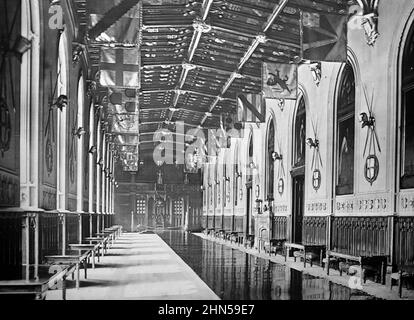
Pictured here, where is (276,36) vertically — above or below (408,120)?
above

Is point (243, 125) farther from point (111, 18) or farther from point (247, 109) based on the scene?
point (111, 18)

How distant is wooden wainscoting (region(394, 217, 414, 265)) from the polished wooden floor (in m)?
3.65

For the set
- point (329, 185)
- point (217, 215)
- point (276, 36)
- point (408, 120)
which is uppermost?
point (276, 36)

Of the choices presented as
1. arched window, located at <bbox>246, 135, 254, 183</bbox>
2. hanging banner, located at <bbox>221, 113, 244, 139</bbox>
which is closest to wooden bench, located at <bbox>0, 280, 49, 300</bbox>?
hanging banner, located at <bbox>221, 113, 244, 139</bbox>

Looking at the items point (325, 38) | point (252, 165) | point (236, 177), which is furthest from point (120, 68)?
point (236, 177)

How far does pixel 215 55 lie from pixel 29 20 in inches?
373

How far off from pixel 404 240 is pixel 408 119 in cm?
223

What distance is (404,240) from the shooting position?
9875 millimetres

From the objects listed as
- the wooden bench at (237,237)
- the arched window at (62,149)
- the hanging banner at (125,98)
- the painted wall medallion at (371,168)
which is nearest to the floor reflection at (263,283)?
the painted wall medallion at (371,168)

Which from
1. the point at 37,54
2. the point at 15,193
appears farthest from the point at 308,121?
the point at 15,193

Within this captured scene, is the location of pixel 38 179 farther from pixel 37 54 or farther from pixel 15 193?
pixel 37 54

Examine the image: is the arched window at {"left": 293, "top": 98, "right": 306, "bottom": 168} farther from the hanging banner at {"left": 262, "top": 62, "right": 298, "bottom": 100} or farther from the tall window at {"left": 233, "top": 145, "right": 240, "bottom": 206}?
the tall window at {"left": 233, "top": 145, "right": 240, "bottom": 206}

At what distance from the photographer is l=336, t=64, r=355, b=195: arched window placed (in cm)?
1277
